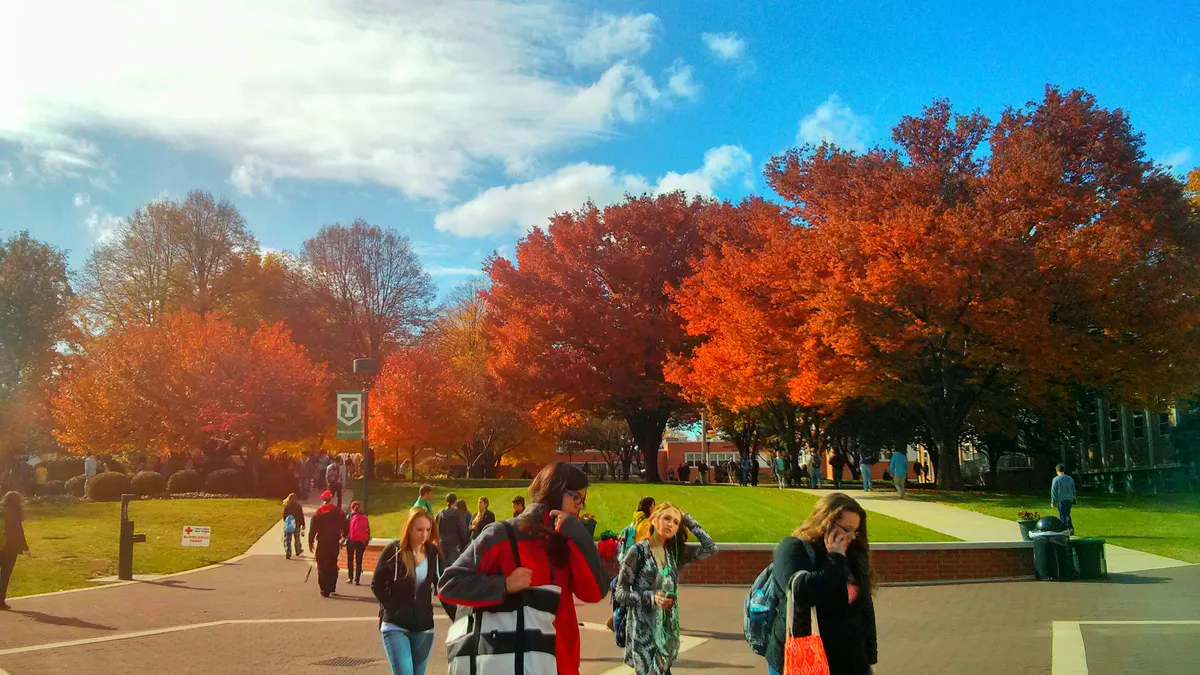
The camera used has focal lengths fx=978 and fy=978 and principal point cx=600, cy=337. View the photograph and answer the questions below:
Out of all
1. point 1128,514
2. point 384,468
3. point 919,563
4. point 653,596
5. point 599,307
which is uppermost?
point 599,307

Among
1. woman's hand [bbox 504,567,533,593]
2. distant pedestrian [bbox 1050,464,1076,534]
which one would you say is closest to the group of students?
woman's hand [bbox 504,567,533,593]

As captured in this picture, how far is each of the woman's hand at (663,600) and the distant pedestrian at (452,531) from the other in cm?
573

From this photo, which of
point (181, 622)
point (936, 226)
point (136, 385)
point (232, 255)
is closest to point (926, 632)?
point (181, 622)

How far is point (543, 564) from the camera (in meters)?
4.06

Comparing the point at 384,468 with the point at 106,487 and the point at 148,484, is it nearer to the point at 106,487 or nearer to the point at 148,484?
the point at 148,484

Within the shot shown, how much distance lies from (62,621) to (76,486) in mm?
31406

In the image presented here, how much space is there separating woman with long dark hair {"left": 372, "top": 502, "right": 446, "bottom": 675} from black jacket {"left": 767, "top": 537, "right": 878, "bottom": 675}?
9.91 feet

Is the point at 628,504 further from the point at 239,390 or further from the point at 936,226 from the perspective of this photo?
the point at 239,390

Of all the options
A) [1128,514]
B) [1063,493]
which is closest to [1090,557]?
[1063,493]

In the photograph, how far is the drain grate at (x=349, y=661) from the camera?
A: 973 centimetres

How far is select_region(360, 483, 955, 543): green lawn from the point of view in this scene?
19406 millimetres

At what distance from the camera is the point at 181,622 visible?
12.8 meters

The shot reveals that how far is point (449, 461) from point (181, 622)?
1961 inches

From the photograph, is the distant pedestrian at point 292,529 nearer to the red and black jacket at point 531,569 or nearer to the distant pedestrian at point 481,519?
the distant pedestrian at point 481,519
